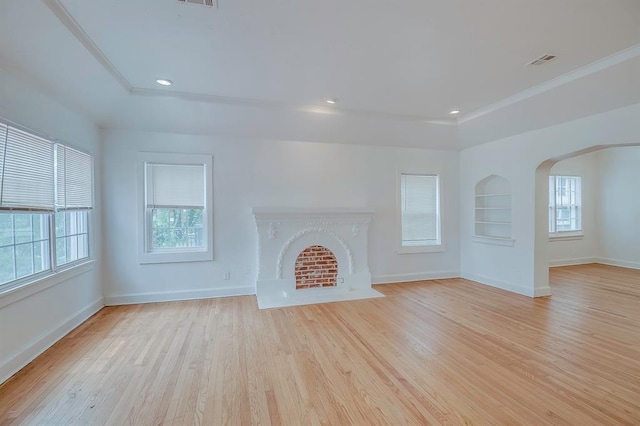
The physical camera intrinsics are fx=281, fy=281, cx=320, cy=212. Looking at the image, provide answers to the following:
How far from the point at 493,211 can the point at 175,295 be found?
564 centimetres

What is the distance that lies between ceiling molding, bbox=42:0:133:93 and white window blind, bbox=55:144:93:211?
999 millimetres

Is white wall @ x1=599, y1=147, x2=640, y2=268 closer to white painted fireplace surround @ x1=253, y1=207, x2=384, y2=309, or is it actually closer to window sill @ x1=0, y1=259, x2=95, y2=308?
white painted fireplace surround @ x1=253, y1=207, x2=384, y2=309

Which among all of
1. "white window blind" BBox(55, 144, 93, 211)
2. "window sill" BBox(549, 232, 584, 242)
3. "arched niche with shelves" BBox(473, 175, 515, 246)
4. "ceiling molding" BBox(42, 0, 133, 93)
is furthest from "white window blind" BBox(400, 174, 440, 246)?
"white window blind" BBox(55, 144, 93, 211)

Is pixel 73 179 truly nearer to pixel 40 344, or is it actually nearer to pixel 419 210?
pixel 40 344

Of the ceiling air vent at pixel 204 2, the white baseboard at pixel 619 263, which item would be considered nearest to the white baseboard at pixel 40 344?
the ceiling air vent at pixel 204 2

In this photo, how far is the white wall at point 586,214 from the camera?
21.6ft

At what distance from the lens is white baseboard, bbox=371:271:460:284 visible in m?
5.14

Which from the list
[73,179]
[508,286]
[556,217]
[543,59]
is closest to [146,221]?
[73,179]

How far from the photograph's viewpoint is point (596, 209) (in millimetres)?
6824

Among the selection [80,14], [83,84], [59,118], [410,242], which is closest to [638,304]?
[410,242]

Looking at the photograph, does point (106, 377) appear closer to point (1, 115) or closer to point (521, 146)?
point (1, 115)

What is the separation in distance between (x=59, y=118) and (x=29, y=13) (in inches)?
54.8

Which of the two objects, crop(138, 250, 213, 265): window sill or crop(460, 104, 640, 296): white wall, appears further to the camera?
crop(138, 250, 213, 265): window sill

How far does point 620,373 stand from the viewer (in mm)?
2289
